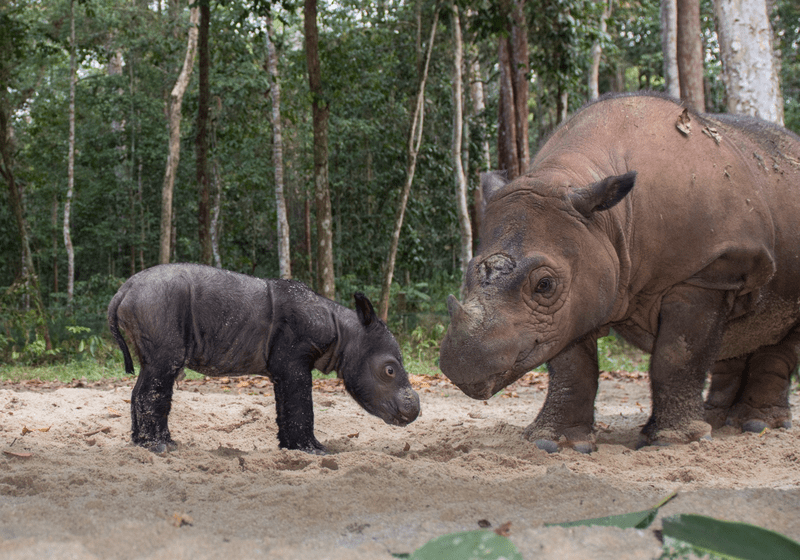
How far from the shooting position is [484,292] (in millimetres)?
3674

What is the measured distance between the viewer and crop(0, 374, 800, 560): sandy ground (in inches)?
89.1

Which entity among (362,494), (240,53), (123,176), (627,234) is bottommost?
(362,494)

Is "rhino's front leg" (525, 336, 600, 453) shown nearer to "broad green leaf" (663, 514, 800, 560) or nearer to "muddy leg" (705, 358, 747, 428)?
"muddy leg" (705, 358, 747, 428)

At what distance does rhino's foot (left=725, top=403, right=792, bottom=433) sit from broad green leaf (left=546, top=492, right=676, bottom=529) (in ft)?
10.0

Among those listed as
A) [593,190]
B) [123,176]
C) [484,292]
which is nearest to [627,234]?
[593,190]

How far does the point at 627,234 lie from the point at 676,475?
1390mm

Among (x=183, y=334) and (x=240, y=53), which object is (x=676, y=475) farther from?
(x=240, y=53)

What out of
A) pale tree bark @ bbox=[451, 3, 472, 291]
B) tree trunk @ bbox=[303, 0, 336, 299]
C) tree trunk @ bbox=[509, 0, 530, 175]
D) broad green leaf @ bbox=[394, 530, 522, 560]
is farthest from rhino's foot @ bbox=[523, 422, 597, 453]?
tree trunk @ bbox=[509, 0, 530, 175]

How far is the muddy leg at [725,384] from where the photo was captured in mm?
5590

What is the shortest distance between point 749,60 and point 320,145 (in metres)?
5.09

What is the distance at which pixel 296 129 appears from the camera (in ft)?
65.5

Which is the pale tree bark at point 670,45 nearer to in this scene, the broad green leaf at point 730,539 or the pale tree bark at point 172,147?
the pale tree bark at point 172,147

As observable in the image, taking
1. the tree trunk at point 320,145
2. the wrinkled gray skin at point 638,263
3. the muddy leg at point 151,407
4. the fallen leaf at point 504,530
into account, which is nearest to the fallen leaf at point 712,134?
the wrinkled gray skin at point 638,263

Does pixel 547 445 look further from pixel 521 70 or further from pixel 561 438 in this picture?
pixel 521 70
